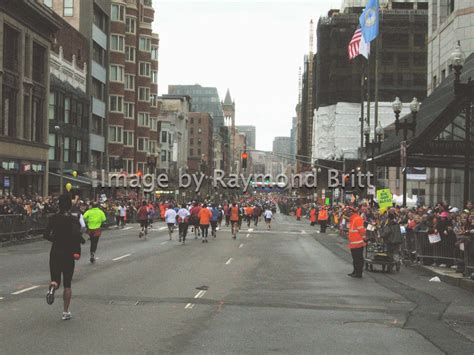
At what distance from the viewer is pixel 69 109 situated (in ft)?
187

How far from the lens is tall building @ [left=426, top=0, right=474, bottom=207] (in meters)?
35.6

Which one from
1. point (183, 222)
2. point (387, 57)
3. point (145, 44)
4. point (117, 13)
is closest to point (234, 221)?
point (183, 222)

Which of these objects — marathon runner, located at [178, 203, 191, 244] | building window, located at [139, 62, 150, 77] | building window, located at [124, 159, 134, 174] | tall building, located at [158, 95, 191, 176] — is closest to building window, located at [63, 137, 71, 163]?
building window, located at [124, 159, 134, 174]

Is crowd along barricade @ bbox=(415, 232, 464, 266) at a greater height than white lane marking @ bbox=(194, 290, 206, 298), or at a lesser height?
greater

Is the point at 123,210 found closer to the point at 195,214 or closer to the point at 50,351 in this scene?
the point at 195,214

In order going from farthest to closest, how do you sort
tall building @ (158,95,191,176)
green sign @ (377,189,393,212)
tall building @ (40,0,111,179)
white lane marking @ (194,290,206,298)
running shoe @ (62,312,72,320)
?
tall building @ (158,95,191,176), tall building @ (40,0,111,179), green sign @ (377,189,393,212), white lane marking @ (194,290,206,298), running shoe @ (62,312,72,320)

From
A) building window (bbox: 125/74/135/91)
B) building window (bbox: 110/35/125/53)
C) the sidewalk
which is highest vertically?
building window (bbox: 110/35/125/53)

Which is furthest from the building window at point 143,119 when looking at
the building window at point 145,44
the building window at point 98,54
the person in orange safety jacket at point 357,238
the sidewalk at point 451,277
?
the person in orange safety jacket at point 357,238

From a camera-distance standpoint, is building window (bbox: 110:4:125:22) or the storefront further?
building window (bbox: 110:4:125:22)

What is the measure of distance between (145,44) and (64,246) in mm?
73552

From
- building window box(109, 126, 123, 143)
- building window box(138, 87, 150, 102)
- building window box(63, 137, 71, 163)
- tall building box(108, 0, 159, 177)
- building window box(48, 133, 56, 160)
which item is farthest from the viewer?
building window box(138, 87, 150, 102)

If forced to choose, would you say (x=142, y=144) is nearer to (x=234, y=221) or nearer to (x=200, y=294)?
(x=234, y=221)

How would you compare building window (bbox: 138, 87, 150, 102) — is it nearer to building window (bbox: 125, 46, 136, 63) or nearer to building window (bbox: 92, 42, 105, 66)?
building window (bbox: 125, 46, 136, 63)

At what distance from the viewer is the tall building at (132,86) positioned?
7212 centimetres
